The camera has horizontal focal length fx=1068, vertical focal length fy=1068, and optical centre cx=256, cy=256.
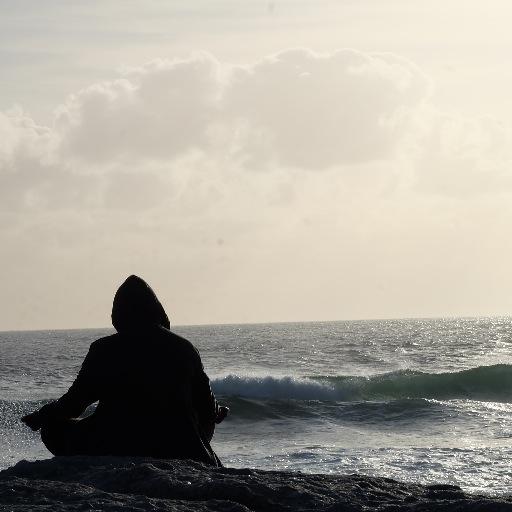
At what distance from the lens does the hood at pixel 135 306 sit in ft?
17.0

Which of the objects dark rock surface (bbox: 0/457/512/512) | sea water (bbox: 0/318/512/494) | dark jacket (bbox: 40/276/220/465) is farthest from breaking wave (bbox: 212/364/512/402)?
dark rock surface (bbox: 0/457/512/512)

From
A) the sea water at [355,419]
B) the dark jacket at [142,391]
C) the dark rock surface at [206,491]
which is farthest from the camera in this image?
the sea water at [355,419]

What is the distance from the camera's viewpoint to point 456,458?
13234mm

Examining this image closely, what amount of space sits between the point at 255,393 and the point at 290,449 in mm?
15043

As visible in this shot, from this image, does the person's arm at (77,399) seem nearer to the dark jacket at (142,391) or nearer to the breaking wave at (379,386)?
the dark jacket at (142,391)

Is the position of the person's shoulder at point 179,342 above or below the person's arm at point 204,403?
above

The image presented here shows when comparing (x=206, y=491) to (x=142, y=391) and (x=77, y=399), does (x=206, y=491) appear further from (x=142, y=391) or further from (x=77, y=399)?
(x=77, y=399)

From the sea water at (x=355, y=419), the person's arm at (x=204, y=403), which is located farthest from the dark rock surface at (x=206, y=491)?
the sea water at (x=355, y=419)

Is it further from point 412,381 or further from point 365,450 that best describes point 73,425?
point 412,381

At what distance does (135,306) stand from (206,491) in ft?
4.74

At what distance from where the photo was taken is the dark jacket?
4945mm

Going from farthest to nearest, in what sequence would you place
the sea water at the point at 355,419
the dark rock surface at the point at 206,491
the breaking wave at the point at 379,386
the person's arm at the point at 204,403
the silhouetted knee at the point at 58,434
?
1. the breaking wave at the point at 379,386
2. the sea water at the point at 355,419
3. the person's arm at the point at 204,403
4. the silhouetted knee at the point at 58,434
5. the dark rock surface at the point at 206,491

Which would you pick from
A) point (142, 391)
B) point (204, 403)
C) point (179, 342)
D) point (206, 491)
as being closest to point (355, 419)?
point (204, 403)

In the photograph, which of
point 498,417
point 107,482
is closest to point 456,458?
point 498,417
